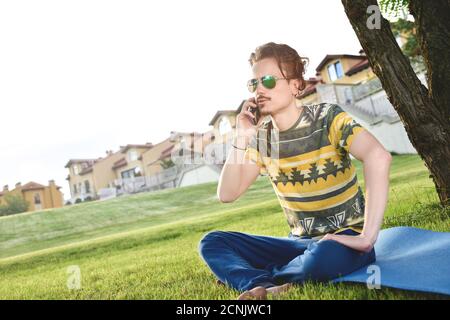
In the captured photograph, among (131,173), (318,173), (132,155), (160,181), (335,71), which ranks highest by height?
(335,71)

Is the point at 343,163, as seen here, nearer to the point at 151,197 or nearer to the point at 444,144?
the point at 444,144

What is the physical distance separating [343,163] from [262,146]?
54 centimetres

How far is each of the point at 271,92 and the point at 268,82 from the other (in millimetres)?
71

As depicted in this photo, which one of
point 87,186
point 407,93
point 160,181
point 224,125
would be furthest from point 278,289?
point 87,186

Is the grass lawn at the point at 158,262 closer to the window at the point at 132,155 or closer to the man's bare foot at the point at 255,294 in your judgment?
the man's bare foot at the point at 255,294

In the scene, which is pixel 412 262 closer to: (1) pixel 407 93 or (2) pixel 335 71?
(1) pixel 407 93

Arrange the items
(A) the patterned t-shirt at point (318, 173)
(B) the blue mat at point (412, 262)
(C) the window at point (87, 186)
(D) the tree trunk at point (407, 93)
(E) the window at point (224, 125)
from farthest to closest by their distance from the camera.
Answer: (C) the window at point (87, 186) → (E) the window at point (224, 125) → (D) the tree trunk at point (407, 93) → (A) the patterned t-shirt at point (318, 173) → (B) the blue mat at point (412, 262)

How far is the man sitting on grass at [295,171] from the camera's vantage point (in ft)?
8.40

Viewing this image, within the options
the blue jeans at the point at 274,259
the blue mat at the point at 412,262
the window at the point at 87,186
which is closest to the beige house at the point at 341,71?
the blue mat at the point at 412,262

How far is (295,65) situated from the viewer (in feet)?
9.08

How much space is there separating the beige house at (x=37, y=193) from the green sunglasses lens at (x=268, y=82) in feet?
200

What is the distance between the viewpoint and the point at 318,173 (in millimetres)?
2656

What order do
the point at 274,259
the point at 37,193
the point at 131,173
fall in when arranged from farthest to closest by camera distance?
the point at 37,193
the point at 131,173
the point at 274,259
